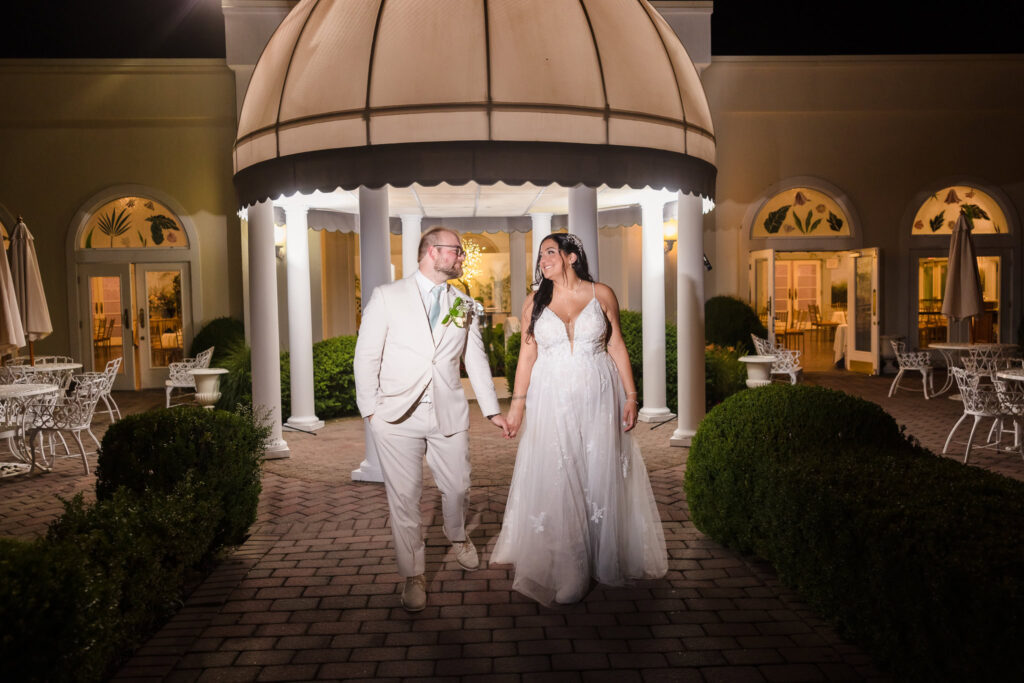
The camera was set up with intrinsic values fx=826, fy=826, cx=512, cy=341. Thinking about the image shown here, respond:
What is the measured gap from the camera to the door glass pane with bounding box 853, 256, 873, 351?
54.1ft

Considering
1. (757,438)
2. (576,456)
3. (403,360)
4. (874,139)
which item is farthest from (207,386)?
(874,139)

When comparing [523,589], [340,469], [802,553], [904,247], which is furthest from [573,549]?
[904,247]

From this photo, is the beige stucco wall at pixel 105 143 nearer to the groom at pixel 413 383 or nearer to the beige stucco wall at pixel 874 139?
the beige stucco wall at pixel 874 139

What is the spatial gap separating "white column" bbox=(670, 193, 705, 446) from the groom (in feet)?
14.8

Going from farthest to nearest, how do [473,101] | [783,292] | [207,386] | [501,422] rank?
[783,292], [207,386], [473,101], [501,422]

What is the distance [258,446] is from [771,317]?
41.2ft

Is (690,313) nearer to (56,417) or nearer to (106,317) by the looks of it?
(56,417)

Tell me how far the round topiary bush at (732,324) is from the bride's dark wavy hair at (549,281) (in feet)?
35.8

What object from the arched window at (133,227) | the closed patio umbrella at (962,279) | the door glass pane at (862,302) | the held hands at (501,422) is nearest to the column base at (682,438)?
the held hands at (501,422)

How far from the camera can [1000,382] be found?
7.97m

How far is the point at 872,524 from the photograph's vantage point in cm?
334

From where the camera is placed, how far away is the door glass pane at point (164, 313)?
1580 centimetres

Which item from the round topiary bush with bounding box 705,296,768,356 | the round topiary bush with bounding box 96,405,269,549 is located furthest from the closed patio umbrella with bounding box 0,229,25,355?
the round topiary bush with bounding box 705,296,768,356

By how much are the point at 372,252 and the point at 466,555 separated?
335cm
